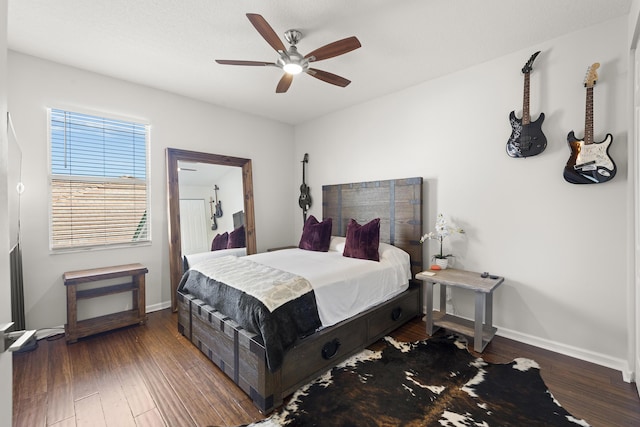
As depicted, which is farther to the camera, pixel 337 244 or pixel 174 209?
pixel 337 244

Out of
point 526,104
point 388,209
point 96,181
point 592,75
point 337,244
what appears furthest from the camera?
point 337,244

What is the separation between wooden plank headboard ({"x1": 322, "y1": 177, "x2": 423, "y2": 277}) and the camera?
3377mm

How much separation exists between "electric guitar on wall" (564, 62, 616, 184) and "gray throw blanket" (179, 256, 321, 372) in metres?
2.50

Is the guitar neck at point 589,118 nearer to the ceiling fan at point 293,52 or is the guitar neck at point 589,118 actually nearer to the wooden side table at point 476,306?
the wooden side table at point 476,306

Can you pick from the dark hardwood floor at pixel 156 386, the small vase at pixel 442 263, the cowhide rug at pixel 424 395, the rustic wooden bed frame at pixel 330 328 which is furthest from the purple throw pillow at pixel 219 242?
the small vase at pixel 442 263

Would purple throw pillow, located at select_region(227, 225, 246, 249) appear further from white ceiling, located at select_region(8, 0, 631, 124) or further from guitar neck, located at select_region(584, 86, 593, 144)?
guitar neck, located at select_region(584, 86, 593, 144)

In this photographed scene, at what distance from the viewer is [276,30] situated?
2.41 m

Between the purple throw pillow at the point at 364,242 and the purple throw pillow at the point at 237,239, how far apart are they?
172 centimetres

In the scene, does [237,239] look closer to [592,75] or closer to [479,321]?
[479,321]

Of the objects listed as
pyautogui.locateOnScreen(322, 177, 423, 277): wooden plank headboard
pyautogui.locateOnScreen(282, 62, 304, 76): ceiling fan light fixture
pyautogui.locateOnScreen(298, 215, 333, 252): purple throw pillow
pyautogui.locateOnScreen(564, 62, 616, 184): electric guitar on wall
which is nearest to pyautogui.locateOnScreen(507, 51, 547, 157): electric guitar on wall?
pyautogui.locateOnScreen(564, 62, 616, 184): electric guitar on wall

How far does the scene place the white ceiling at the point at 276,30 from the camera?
2.12 metres

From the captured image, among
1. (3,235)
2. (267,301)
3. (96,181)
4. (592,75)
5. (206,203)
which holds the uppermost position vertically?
(592,75)

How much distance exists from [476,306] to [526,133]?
1.70m

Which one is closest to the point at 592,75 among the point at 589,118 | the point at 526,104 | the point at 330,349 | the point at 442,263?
the point at 589,118
